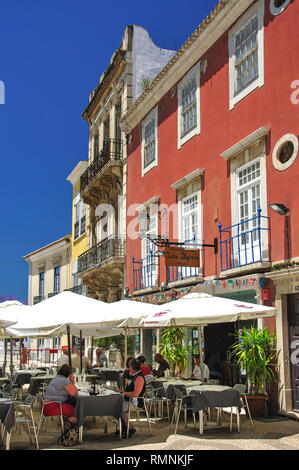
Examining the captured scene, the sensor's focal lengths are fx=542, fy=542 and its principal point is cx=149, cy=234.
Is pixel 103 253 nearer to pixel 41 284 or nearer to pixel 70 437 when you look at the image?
pixel 70 437

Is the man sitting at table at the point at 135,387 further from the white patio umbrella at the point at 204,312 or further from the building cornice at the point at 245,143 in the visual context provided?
the building cornice at the point at 245,143

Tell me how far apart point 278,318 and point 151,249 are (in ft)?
26.7

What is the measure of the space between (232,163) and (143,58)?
1103 cm

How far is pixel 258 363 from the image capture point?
10.7 meters

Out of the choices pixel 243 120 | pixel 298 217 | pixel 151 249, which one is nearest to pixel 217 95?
pixel 243 120

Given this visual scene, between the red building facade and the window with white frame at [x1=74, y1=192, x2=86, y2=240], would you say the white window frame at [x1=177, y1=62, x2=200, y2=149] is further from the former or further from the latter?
the window with white frame at [x1=74, y1=192, x2=86, y2=240]

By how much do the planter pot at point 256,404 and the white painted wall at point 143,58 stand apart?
1464 centimetres

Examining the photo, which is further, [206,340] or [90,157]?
[90,157]

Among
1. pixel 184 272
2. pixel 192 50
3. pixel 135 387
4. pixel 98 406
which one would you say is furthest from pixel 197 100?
pixel 98 406

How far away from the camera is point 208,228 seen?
47.4 feet

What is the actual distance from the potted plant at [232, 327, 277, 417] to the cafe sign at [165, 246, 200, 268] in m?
3.33

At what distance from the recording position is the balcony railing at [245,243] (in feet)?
38.5
